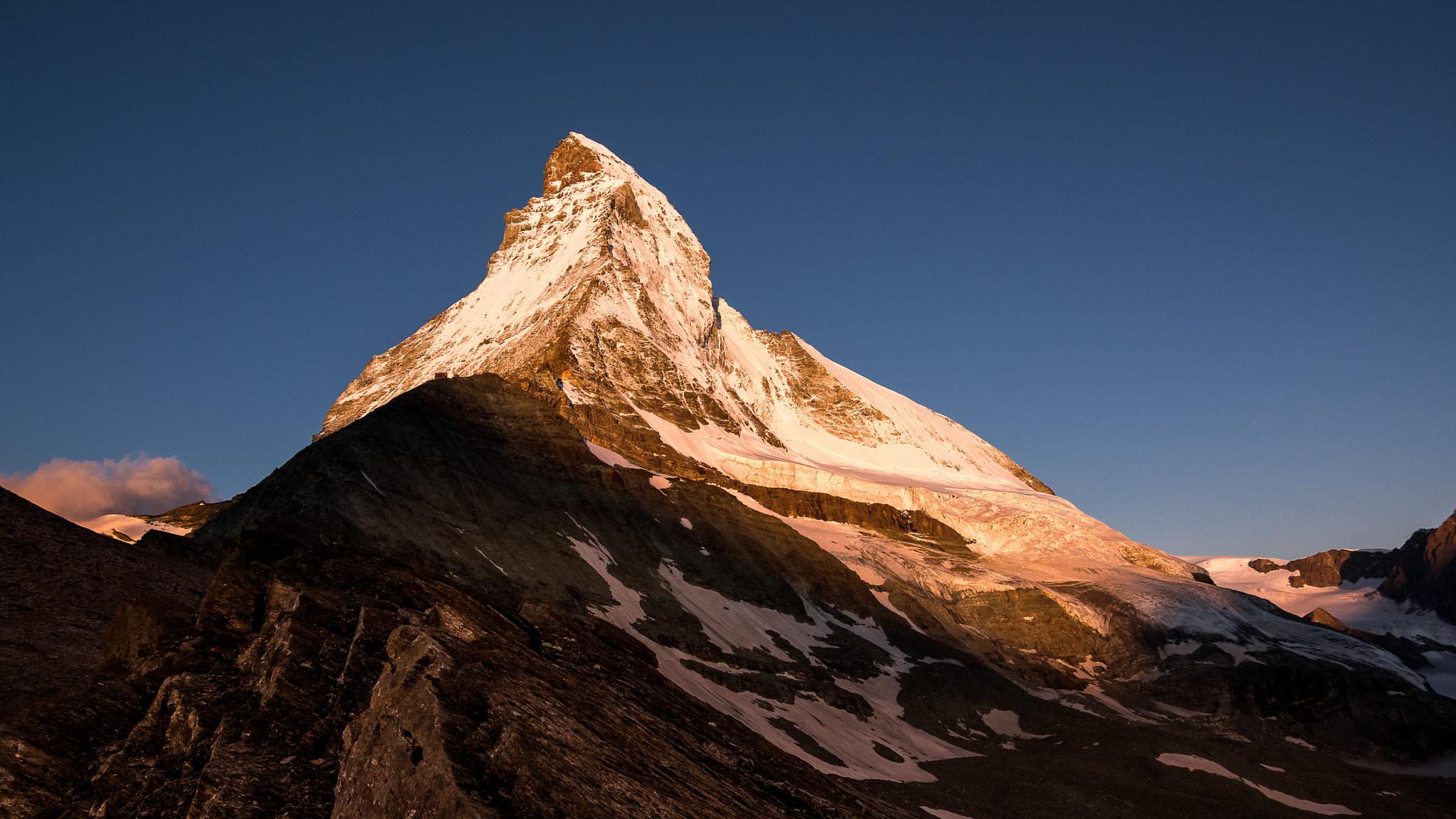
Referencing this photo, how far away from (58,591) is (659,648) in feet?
124

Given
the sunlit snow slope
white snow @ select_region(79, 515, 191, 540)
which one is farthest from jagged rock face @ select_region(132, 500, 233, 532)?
the sunlit snow slope

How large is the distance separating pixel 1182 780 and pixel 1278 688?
39.1 m

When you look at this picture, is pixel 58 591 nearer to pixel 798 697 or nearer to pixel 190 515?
pixel 798 697

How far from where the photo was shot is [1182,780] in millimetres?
58562

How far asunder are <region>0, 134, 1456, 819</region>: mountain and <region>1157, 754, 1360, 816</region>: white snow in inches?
16.1

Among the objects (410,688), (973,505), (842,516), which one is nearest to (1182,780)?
(410,688)

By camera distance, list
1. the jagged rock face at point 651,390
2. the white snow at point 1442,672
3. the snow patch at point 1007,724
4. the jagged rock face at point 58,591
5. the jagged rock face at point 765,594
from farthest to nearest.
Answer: the white snow at point 1442,672 < the jagged rock face at point 651,390 < the snow patch at point 1007,724 < the jagged rock face at point 765,594 < the jagged rock face at point 58,591

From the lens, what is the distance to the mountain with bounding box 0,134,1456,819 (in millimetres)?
17219

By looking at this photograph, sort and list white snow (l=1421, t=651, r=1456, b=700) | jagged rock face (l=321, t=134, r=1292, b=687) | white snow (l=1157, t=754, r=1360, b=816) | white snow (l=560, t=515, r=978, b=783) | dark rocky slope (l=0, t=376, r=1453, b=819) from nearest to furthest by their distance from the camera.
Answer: dark rocky slope (l=0, t=376, r=1453, b=819) < white snow (l=560, t=515, r=978, b=783) < white snow (l=1157, t=754, r=1360, b=816) < jagged rock face (l=321, t=134, r=1292, b=687) < white snow (l=1421, t=651, r=1456, b=700)

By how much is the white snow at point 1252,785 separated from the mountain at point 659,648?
1.34 ft

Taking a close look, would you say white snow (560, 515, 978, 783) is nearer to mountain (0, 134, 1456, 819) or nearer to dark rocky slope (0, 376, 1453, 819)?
mountain (0, 134, 1456, 819)

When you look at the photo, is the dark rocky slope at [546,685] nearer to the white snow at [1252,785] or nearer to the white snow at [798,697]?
the white snow at [798,697]

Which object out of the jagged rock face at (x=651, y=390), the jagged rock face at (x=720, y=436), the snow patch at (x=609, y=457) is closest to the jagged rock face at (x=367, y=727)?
the snow patch at (x=609, y=457)

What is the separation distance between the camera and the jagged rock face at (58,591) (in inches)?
949
